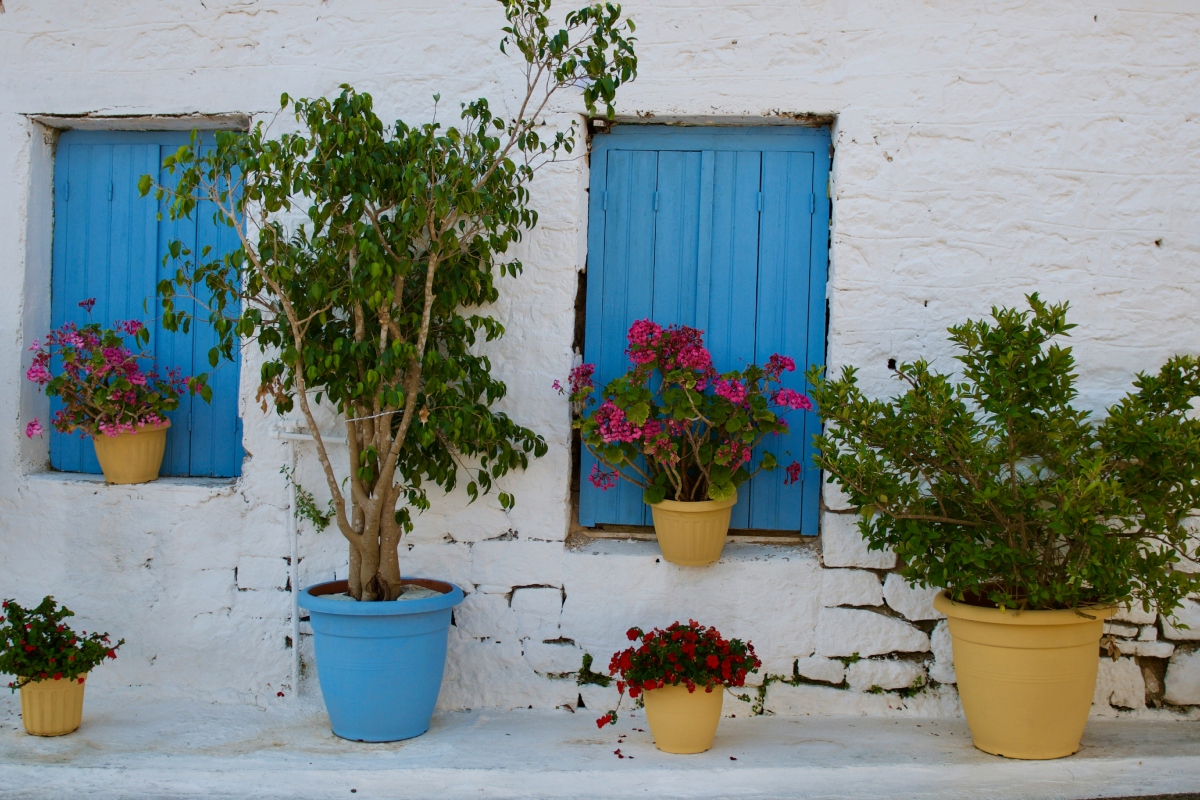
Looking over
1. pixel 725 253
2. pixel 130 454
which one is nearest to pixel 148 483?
pixel 130 454

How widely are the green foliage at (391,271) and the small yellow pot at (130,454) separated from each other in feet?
2.12

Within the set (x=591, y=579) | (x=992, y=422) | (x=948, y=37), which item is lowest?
(x=591, y=579)

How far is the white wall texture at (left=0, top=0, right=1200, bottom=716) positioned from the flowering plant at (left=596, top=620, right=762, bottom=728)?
42 cm

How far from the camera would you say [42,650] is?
2961mm

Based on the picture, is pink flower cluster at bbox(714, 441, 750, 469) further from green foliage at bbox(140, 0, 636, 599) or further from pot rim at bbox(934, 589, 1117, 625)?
pot rim at bbox(934, 589, 1117, 625)

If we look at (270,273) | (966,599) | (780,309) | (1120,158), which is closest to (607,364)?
(780,309)

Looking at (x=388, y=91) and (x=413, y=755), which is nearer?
(x=413, y=755)

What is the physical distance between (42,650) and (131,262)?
4.90ft

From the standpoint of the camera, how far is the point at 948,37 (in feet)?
10.8

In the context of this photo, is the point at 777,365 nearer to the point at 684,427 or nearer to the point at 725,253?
the point at 684,427

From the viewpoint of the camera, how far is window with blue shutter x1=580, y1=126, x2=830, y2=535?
3434 millimetres

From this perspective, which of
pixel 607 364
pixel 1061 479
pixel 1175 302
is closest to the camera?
pixel 1061 479

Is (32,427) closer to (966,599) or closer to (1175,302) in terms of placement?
(966,599)

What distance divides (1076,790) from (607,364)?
2.00 m
